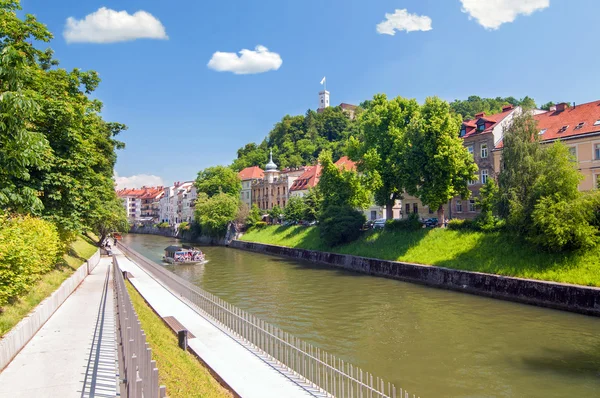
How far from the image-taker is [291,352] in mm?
13289

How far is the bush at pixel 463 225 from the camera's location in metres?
34.9

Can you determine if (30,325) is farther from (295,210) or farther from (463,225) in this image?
(295,210)

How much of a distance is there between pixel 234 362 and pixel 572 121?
4047 cm

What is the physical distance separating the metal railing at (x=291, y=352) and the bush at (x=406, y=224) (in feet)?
76.7

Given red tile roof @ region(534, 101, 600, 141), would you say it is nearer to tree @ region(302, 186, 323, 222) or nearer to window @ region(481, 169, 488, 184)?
window @ region(481, 169, 488, 184)

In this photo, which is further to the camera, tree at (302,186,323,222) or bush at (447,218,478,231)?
tree at (302,186,323,222)

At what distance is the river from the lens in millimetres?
13477

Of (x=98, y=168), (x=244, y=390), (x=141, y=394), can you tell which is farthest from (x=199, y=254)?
(x=141, y=394)

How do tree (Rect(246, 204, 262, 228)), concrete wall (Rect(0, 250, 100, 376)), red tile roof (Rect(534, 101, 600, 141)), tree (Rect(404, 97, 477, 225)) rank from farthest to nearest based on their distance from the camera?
tree (Rect(246, 204, 262, 228))
red tile roof (Rect(534, 101, 600, 141))
tree (Rect(404, 97, 477, 225))
concrete wall (Rect(0, 250, 100, 376))

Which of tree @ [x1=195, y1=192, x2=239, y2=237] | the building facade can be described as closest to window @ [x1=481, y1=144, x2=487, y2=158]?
tree @ [x1=195, y1=192, x2=239, y2=237]

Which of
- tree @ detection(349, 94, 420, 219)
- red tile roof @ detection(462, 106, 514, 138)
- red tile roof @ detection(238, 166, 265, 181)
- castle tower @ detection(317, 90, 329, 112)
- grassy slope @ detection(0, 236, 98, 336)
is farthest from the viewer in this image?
castle tower @ detection(317, 90, 329, 112)

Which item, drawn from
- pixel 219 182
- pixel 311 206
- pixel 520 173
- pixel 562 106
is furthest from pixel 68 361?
pixel 219 182

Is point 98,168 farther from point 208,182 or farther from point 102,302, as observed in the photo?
point 208,182

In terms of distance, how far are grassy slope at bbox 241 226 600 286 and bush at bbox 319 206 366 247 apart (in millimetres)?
1075
